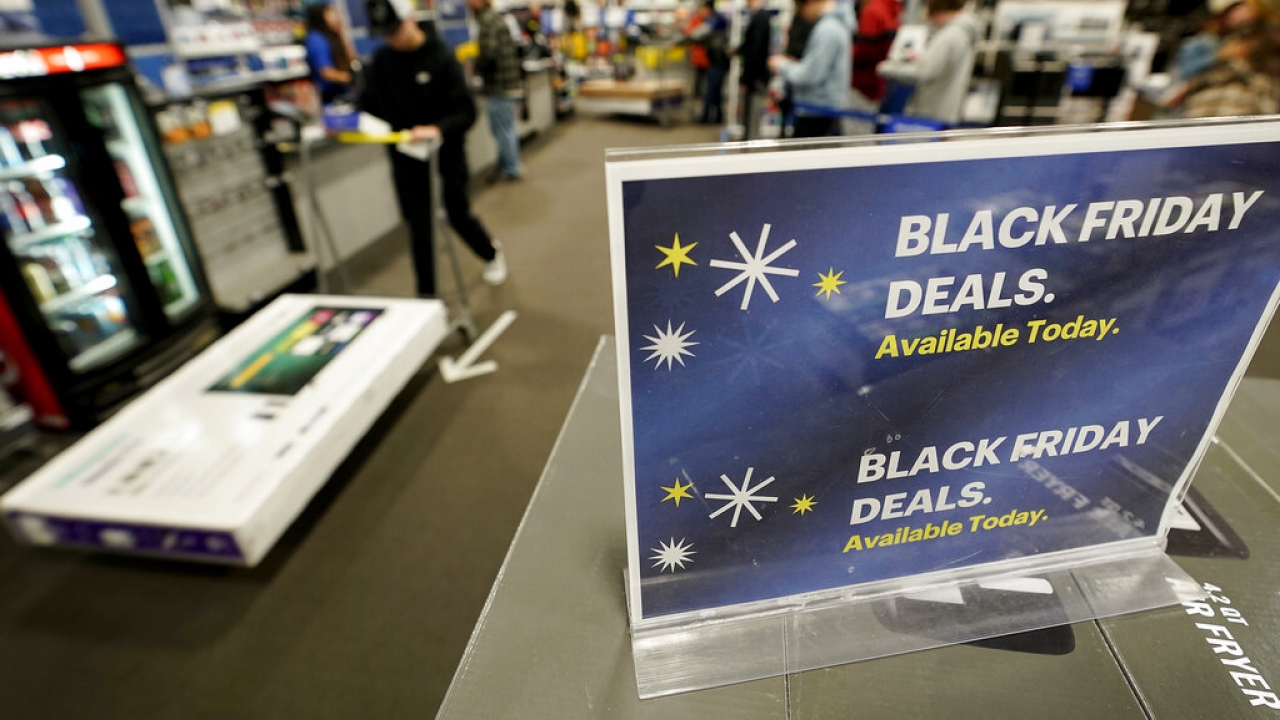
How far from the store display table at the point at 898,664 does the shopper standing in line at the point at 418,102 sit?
2.43 m

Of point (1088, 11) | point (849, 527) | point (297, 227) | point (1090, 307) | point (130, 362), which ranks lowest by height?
point (130, 362)

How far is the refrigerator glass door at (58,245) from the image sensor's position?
2.43 metres

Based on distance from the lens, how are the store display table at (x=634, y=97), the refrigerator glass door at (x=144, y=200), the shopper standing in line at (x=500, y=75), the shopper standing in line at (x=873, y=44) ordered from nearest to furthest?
the refrigerator glass door at (x=144, y=200)
the shopper standing in line at (x=873, y=44)
the shopper standing in line at (x=500, y=75)
the store display table at (x=634, y=97)

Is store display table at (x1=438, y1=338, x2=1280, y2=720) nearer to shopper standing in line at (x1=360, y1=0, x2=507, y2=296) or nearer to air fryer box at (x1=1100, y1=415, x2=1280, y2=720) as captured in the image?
air fryer box at (x1=1100, y1=415, x2=1280, y2=720)

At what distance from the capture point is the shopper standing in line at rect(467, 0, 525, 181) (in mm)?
5574

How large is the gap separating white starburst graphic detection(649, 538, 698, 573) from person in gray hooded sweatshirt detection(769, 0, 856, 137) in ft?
12.0

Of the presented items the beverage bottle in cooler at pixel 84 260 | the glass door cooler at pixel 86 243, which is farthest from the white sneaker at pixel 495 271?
the beverage bottle in cooler at pixel 84 260

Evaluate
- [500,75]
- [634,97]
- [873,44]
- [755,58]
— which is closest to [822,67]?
[873,44]

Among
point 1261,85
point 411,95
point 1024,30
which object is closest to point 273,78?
point 411,95

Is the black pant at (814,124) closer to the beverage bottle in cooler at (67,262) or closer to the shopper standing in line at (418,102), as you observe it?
the shopper standing in line at (418,102)

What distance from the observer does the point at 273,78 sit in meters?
3.80

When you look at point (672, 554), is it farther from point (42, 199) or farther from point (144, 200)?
point (144, 200)

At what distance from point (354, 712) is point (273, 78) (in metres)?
3.71

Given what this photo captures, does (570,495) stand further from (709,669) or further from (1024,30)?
(1024,30)
